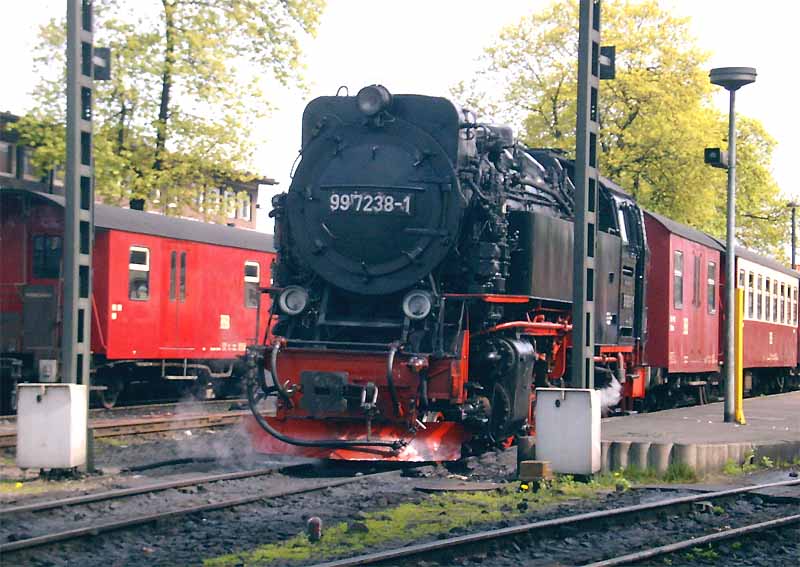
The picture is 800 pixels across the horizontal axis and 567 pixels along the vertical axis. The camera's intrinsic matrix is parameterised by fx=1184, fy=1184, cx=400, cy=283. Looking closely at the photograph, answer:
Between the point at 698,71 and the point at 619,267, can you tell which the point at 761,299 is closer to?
the point at 619,267

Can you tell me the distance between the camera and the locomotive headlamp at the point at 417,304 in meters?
10.9

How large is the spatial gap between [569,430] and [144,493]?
3.74 metres

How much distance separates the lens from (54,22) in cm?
2600

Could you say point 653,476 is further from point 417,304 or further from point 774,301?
point 774,301

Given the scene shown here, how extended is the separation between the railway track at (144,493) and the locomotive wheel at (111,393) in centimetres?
837

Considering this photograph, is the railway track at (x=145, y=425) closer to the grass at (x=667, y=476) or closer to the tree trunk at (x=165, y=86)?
the grass at (x=667, y=476)

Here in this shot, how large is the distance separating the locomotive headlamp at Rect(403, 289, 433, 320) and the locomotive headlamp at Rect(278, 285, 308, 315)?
1068 mm

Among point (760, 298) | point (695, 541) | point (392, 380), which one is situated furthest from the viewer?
point (760, 298)

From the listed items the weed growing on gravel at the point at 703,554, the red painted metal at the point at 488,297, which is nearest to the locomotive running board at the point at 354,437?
the red painted metal at the point at 488,297

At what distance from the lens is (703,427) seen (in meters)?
13.9

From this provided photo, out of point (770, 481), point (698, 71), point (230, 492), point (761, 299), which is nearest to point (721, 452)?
point (770, 481)

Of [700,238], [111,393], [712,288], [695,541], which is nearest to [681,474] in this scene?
[695,541]

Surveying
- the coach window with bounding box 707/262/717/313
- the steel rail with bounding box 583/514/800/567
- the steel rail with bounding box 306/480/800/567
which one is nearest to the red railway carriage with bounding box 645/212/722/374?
the coach window with bounding box 707/262/717/313

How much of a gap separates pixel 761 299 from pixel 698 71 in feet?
48.9
